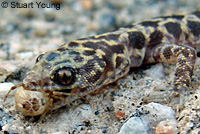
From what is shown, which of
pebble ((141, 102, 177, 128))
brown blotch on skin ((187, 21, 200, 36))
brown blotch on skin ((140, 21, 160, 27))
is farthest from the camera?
brown blotch on skin ((187, 21, 200, 36))

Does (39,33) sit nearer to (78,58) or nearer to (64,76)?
(78,58)

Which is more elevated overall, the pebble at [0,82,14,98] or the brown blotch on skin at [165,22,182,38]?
the brown blotch on skin at [165,22,182,38]

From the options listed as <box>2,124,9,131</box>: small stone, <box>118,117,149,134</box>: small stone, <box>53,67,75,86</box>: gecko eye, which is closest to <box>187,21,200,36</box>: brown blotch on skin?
<box>118,117,149,134</box>: small stone

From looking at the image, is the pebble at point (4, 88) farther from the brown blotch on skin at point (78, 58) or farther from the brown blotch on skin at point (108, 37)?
the brown blotch on skin at point (108, 37)

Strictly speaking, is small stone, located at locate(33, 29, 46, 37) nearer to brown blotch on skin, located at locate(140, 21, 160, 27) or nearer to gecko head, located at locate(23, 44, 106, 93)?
brown blotch on skin, located at locate(140, 21, 160, 27)

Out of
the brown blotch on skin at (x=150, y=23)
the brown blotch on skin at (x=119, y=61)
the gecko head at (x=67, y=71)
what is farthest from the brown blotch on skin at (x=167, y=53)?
the gecko head at (x=67, y=71)

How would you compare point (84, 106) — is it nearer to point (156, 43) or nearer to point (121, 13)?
point (156, 43)
